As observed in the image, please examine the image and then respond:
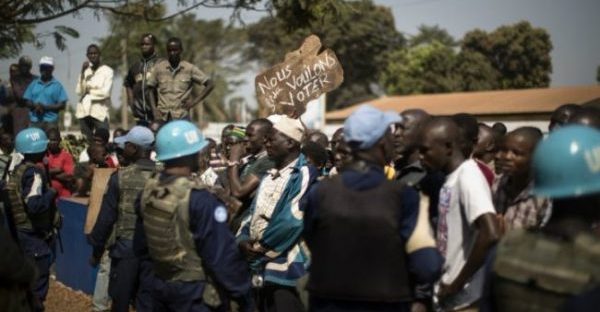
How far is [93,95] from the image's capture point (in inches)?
465

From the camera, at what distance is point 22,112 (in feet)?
43.1

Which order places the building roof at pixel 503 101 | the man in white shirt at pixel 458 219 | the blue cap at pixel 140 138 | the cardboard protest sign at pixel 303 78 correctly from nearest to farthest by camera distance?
the man in white shirt at pixel 458 219, the blue cap at pixel 140 138, the cardboard protest sign at pixel 303 78, the building roof at pixel 503 101

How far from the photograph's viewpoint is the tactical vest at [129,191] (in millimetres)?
6238

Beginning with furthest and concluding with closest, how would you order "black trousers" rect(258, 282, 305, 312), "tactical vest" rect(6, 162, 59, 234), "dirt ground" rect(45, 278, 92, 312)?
1. "dirt ground" rect(45, 278, 92, 312)
2. "tactical vest" rect(6, 162, 59, 234)
3. "black trousers" rect(258, 282, 305, 312)

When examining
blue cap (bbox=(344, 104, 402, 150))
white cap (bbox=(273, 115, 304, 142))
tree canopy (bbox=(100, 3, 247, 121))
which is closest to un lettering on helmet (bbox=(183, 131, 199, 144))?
white cap (bbox=(273, 115, 304, 142))

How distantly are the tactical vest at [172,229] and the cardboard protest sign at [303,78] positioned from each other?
3.04 m

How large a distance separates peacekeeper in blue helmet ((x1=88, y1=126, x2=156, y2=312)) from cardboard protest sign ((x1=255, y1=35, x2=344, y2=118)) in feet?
5.35

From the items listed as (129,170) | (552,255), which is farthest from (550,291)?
(129,170)

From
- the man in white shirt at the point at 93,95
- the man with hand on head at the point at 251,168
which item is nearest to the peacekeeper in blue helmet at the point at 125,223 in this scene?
the man with hand on head at the point at 251,168

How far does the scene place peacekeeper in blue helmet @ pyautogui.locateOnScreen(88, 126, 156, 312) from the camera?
624 cm

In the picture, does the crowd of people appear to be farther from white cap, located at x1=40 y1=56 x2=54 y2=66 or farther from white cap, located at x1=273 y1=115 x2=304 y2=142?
white cap, located at x1=40 y1=56 x2=54 y2=66

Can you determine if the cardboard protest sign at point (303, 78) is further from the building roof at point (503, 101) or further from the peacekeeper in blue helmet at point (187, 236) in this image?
the building roof at point (503, 101)

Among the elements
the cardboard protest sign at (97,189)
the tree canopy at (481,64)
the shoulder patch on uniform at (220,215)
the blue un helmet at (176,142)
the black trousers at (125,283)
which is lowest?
the tree canopy at (481,64)

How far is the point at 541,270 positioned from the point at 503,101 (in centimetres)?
2901
